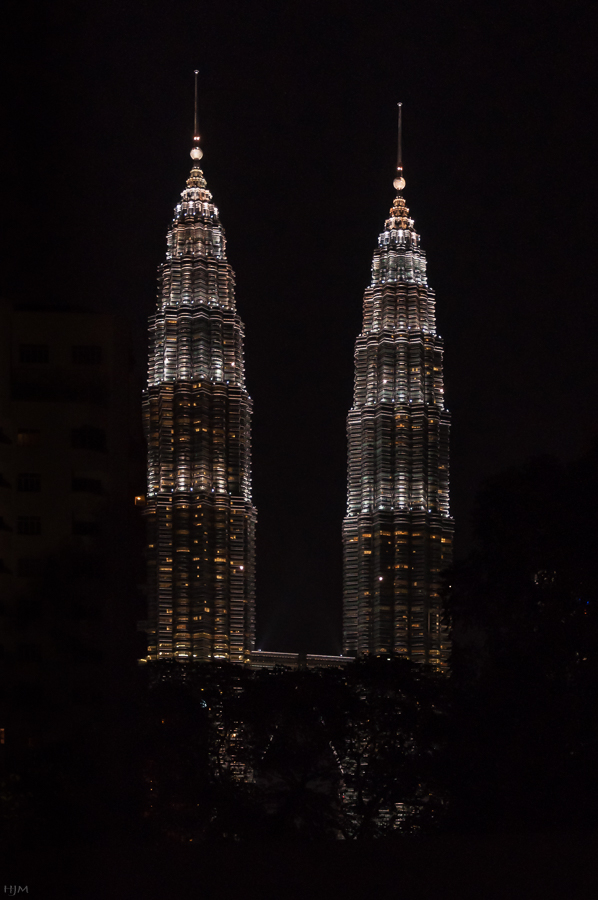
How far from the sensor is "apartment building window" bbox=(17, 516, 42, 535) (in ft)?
218

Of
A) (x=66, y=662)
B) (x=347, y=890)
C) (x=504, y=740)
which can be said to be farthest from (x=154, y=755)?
(x=347, y=890)

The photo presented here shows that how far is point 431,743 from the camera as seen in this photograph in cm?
7181

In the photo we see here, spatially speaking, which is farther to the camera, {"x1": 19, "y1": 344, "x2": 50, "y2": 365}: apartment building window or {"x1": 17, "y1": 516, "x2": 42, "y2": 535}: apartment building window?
{"x1": 19, "y1": 344, "x2": 50, "y2": 365}: apartment building window

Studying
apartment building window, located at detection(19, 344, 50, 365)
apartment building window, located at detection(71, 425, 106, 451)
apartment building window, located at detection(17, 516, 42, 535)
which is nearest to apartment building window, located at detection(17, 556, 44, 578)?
apartment building window, located at detection(17, 516, 42, 535)

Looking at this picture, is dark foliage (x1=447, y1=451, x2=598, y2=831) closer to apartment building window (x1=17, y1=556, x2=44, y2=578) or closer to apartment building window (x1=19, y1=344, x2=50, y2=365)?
apartment building window (x1=17, y1=556, x2=44, y2=578)

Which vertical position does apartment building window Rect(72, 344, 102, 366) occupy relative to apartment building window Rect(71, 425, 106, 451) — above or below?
above

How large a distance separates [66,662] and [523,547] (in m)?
17.5

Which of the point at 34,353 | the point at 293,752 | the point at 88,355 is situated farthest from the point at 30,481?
the point at 293,752

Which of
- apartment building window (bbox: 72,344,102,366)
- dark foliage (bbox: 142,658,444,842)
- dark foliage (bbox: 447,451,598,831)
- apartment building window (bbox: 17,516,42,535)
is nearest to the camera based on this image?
dark foliage (bbox: 447,451,598,831)

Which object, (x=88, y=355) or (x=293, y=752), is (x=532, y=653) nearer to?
(x=88, y=355)

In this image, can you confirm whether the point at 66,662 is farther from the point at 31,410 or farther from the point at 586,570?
the point at 586,570

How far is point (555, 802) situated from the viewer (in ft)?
166

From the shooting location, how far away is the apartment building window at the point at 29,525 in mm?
66375

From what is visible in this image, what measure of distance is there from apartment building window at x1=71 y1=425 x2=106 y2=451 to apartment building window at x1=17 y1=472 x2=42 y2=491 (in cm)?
235
